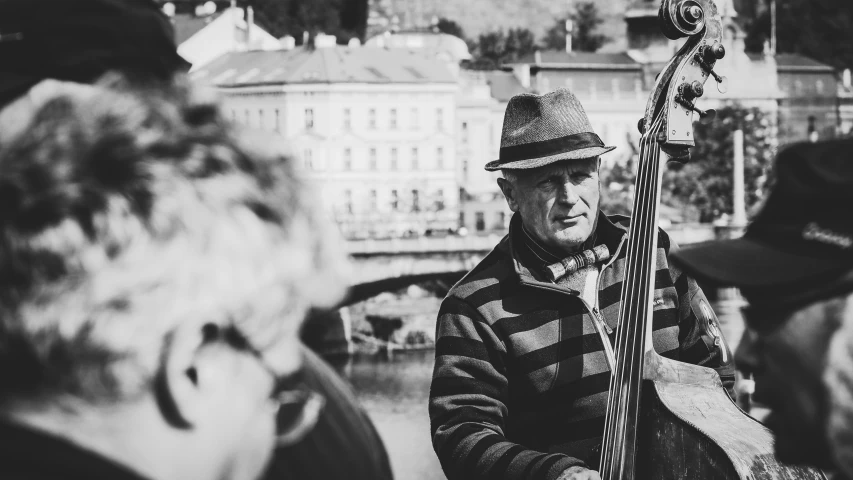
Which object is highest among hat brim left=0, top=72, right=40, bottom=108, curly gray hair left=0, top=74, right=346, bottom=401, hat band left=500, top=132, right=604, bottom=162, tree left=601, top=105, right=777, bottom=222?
hat brim left=0, top=72, right=40, bottom=108

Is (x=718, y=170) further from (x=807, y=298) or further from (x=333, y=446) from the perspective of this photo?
(x=333, y=446)

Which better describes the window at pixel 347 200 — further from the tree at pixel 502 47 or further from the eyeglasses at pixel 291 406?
the eyeglasses at pixel 291 406

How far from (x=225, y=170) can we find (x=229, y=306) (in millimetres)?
95

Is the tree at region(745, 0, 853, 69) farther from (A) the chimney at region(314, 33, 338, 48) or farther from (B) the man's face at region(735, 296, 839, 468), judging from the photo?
(B) the man's face at region(735, 296, 839, 468)

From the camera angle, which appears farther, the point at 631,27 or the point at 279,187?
the point at 631,27

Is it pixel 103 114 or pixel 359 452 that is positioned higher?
pixel 103 114

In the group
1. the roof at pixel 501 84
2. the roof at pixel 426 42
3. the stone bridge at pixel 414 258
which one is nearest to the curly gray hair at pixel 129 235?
the stone bridge at pixel 414 258

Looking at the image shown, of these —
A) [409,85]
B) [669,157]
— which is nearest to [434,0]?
[409,85]

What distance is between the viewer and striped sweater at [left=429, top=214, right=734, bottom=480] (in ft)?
9.72

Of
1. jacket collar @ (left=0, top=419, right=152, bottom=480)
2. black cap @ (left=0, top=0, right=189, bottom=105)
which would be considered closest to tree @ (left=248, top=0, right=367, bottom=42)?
black cap @ (left=0, top=0, right=189, bottom=105)

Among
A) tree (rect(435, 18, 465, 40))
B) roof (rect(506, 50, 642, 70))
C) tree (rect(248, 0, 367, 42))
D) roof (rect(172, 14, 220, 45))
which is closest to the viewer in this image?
roof (rect(172, 14, 220, 45))

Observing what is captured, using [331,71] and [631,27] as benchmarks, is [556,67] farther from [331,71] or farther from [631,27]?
[331,71]

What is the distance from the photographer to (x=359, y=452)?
1156 millimetres

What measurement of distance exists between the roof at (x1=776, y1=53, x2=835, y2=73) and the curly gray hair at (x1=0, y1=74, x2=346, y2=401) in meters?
76.5
